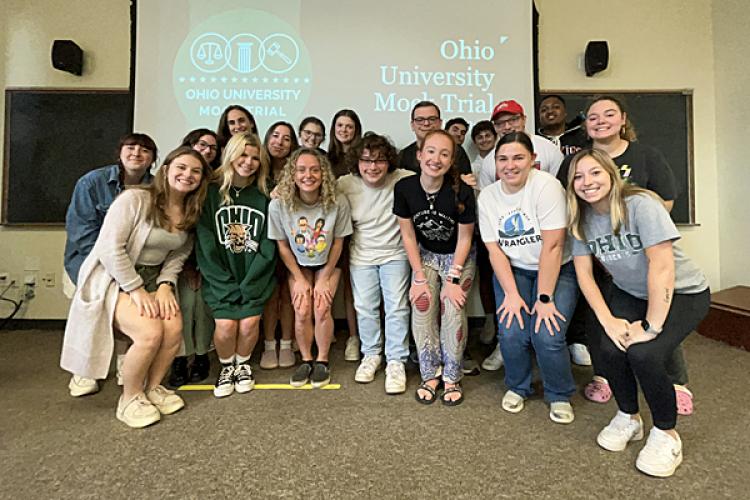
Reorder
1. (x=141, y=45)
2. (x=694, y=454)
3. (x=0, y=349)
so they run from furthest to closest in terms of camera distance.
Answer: (x=141, y=45), (x=0, y=349), (x=694, y=454)

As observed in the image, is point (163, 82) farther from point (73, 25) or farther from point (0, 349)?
point (0, 349)

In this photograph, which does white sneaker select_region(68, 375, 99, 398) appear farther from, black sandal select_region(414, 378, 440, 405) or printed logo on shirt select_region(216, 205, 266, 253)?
black sandal select_region(414, 378, 440, 405)

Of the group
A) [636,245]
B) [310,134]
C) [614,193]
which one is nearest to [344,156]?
[310,134]

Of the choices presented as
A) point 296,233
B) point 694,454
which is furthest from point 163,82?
point 694,454

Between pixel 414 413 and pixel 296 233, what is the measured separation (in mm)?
942

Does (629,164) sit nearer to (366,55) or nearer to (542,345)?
(542,345)

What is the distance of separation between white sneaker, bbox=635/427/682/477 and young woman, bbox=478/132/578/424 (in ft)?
0.97

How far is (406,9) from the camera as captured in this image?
8.55 ft

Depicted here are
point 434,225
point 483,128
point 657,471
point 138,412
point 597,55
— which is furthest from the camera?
point 597,55

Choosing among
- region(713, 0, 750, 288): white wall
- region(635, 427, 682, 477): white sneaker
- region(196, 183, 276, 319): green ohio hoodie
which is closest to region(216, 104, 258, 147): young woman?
region(196, 183, 276, 319): green ohio hoodie

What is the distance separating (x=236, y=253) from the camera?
1.81 metres

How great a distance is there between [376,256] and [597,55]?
2417 millimetres

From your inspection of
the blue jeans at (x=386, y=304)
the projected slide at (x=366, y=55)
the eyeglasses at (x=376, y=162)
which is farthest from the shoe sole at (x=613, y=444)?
the projected slide at (x=366, y=55)

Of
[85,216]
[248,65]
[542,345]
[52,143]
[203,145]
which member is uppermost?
[248,65]
